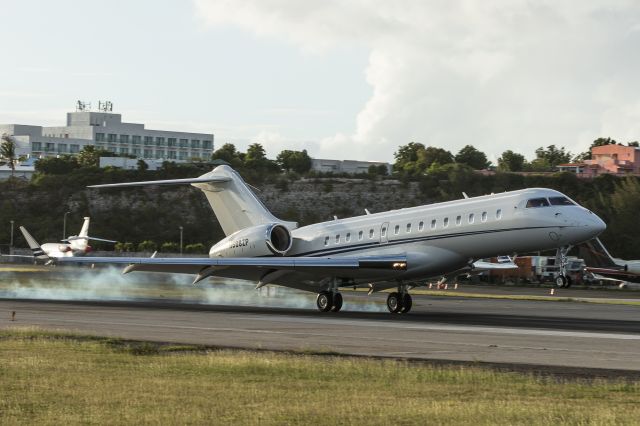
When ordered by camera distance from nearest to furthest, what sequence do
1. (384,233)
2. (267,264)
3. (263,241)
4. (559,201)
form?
(559,201)
(267,264)
(384,233)
(263,241)

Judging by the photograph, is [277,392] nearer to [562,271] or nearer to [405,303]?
[562,271]

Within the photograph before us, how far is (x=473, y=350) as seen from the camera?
22.6m

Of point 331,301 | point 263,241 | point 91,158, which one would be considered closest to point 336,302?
point 331,301

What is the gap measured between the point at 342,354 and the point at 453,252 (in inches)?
562

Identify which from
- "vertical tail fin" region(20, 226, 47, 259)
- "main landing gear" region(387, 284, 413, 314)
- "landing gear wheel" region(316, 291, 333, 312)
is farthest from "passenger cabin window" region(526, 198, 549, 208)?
"vertical tail fin" region(20, 226, 47, 259)

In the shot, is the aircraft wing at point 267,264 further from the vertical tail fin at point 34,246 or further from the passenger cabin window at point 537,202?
the vertical tail fin at point 34,246

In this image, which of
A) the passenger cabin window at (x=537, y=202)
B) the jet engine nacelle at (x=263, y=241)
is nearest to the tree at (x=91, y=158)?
the jet engine nacelle at (x=263, y=241)

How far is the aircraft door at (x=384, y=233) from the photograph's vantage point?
36.6 metres

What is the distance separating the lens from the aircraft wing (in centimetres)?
3538

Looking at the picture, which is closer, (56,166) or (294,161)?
(56,166)

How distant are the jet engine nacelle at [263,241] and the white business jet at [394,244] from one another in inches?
1.6

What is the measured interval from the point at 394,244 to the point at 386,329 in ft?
26.3

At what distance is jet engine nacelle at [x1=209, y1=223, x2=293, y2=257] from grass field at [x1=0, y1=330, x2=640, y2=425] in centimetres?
1841

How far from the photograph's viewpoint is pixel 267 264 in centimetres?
3616
